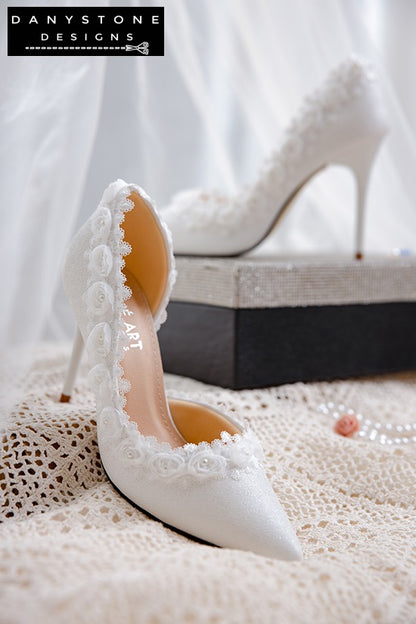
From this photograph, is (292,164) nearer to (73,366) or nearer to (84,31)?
(84,31)

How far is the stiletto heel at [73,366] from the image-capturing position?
2.97 feet

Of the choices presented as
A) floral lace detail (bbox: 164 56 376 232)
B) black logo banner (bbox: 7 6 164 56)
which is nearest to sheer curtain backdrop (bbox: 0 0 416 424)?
black logo banner (bbox: 7 6 164 56)

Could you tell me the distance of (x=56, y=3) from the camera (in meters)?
0.94

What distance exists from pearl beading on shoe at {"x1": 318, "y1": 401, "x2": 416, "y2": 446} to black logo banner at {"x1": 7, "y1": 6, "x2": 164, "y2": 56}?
0.62 metres

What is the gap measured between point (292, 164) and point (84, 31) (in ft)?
1.39

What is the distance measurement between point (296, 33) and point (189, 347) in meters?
0.80

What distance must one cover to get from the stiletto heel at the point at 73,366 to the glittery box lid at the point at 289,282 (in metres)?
0.27

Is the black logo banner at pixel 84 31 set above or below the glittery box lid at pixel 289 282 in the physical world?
above

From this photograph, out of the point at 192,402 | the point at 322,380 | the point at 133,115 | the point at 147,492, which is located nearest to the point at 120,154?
the point at 133,115

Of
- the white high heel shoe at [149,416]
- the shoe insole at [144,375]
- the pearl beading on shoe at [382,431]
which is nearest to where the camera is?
the white high heel shoe at [149,416]

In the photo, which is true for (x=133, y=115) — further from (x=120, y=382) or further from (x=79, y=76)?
(x=120, y=382)

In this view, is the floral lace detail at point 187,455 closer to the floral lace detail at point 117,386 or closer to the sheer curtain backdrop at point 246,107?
the floral lace detail at point 117,386

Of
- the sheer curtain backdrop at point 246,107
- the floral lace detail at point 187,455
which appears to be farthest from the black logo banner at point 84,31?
the floral lace detail at point 187,455

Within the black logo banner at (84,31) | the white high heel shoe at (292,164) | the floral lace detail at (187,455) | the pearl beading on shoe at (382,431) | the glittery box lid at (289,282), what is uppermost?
the black logo banner at (84,31)
